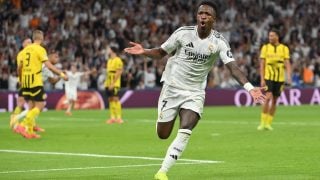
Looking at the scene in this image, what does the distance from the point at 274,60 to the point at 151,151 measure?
788cm

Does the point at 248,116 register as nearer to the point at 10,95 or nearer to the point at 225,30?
the point at 10,95

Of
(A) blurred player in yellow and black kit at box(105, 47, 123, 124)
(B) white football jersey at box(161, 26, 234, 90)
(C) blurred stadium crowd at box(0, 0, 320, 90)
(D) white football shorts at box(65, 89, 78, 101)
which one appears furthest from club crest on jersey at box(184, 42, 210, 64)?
(C) blurred stadium crowd at box(0, 0, 320, 90)

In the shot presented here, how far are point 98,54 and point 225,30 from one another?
8899mm

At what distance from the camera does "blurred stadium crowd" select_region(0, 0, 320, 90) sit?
41.2m

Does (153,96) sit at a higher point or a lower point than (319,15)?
lower

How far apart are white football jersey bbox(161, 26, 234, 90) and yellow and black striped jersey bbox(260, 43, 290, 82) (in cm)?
1193

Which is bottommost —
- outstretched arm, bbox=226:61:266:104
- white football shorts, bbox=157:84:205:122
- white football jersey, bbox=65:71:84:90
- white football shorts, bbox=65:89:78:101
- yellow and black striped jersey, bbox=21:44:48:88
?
white football shorts, bbox=65:89:78:101

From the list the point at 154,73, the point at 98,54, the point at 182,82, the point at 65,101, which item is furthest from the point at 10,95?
the point at 182,82

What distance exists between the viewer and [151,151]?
727 inches

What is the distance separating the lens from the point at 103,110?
39531mm

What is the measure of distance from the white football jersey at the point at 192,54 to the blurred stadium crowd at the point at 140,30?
26.3 metres

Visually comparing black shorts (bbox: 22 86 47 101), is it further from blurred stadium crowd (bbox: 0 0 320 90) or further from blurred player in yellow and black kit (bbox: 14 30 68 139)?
blurred stadium crowd (bbox: 0 0 320 90)

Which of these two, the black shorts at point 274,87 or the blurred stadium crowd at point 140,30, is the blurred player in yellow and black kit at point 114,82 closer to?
the black shorts at point 274,87

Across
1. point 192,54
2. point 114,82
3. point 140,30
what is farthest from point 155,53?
point 140,30
